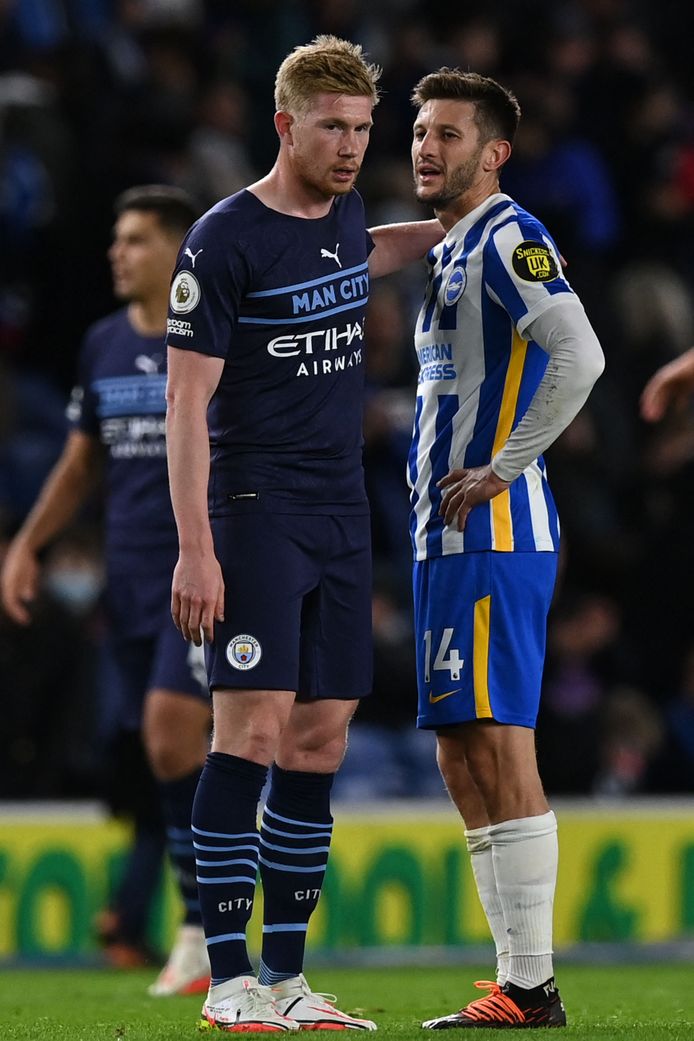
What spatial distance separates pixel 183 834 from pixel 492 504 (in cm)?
215

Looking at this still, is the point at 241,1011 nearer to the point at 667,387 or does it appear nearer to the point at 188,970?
the point at 188,970

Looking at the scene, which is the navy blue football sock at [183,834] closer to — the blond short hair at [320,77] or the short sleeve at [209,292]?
the short sleeve at [209,292]

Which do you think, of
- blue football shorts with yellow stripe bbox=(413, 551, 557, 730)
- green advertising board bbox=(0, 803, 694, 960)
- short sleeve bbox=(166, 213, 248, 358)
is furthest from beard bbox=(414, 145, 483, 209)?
green advertising board bbox=(0, 803, 694, 960)

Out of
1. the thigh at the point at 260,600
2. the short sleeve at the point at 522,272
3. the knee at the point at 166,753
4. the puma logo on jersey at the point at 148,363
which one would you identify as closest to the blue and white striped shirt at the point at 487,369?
the short sleeve at the point at 522,272

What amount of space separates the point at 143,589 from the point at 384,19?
7529 mm

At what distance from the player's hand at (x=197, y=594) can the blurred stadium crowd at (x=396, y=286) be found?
13.3 ft

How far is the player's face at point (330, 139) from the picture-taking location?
469 cm

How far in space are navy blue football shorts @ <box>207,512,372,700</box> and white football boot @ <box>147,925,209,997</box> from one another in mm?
1800

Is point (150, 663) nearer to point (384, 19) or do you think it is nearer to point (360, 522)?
point (360, 522)

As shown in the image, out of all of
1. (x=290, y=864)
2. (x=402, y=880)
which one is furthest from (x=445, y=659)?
(x=402, y=880)

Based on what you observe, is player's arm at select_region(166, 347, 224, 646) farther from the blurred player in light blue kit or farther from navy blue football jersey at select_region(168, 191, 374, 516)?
the blurred player in light blue kit

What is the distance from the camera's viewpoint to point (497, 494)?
4809 mm

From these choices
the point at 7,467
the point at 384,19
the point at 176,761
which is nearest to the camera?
the point at 176,761

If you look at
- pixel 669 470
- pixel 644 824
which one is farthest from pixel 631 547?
pixel 644 824
